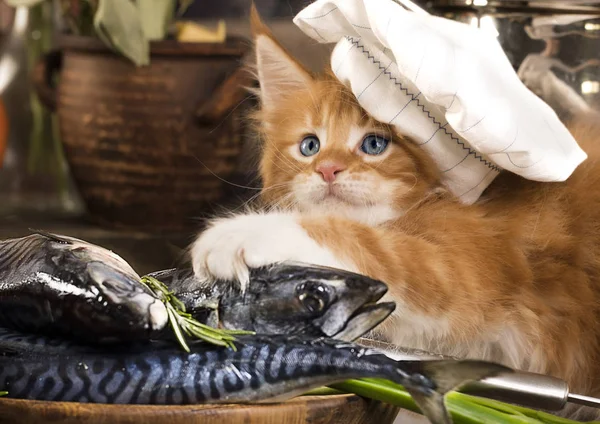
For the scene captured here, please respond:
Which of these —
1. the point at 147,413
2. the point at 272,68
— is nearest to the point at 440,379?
the point at 147,413

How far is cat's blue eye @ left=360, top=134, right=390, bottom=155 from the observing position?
80 centimetres

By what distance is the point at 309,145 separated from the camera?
33.0 inches

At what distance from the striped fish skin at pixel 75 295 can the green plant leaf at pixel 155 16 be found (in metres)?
1.14

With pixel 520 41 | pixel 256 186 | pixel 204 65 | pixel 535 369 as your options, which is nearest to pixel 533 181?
pixel 535 369

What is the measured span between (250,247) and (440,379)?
0.64ft


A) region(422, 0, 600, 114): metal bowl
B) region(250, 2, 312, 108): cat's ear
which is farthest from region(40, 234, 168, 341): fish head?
region(422, 0, 600, 114): metal bowl

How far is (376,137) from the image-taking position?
804 mm

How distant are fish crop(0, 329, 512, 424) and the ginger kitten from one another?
0.12 metres

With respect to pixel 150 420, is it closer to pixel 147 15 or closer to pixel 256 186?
pixel 256 186

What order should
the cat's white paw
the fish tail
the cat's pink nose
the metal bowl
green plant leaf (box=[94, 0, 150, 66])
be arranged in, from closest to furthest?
1. the fish tail
2. the cat's white paw
3. the cat's pink nose
4. the metal bowl
5. green plant leaf (box=[94, 0, 150, 66])

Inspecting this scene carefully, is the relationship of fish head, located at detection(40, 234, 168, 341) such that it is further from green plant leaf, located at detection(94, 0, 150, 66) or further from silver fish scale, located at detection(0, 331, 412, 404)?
green plant leaf, located at detection(94, 0, 150, 66)

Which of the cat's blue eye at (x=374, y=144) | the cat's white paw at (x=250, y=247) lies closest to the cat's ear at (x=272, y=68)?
the cat's blue eye at (x=374, y=144)

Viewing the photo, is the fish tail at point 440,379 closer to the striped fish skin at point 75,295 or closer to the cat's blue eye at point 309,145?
the striped fish skin at point 75,295

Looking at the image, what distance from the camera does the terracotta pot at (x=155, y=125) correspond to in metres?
1.68
